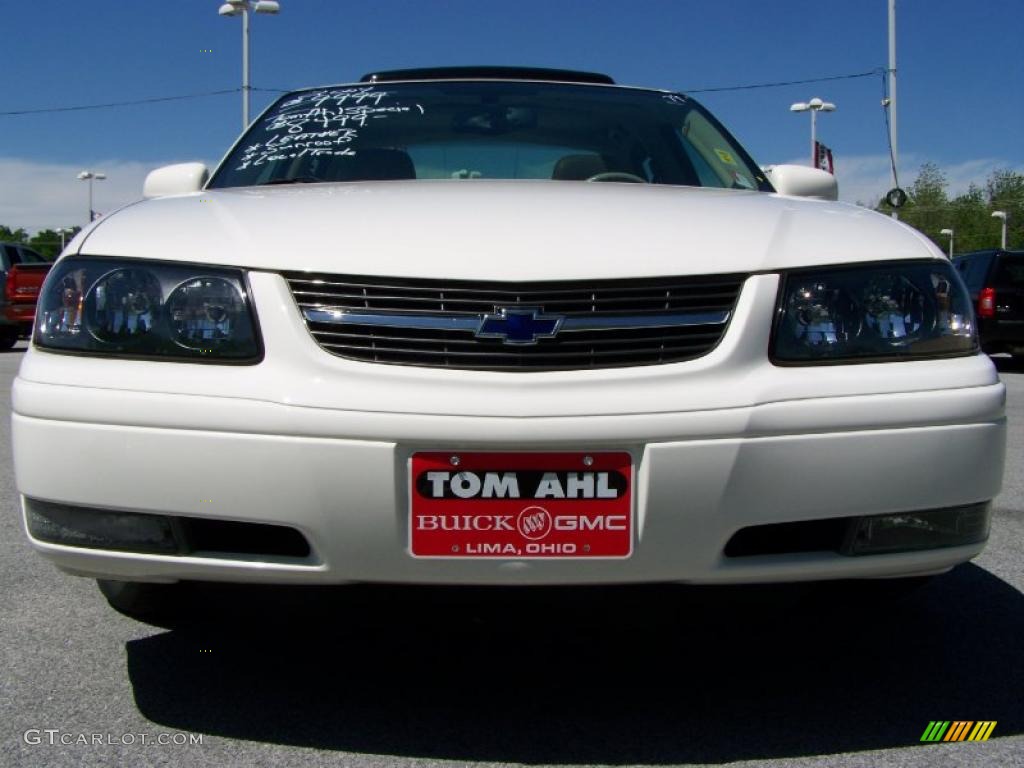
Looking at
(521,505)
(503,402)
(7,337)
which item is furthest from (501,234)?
(7,337)

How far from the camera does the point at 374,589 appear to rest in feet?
8.19

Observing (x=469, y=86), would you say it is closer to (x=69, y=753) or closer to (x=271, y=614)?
(x=271, y=614)

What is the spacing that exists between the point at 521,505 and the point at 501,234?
511 millimetres

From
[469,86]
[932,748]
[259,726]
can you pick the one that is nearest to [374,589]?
[259,726]

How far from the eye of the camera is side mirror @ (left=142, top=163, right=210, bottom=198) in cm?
327

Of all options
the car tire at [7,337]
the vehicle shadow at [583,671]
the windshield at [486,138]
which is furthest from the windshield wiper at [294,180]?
the car tire at [7,337]

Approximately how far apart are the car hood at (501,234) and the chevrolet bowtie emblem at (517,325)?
0.06 m

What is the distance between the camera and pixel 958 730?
229 centimetres

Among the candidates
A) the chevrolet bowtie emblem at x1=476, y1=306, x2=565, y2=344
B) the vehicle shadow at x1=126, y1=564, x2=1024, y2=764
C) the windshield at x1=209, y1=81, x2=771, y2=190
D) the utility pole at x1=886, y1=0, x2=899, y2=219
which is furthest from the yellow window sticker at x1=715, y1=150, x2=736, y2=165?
the utility pole at x1=886, y1=0, x2=899, y2=219

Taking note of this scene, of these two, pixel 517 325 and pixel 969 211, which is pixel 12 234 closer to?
pixel 969 211

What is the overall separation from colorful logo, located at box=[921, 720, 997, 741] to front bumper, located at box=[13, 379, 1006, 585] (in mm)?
357

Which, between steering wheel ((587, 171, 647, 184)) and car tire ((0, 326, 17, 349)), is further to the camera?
car tire ((0, 326, 17, 349))

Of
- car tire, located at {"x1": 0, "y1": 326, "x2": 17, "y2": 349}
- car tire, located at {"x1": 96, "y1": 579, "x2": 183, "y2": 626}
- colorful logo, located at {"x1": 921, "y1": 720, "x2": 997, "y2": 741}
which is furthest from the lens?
car tire, located at {"x1": 0, "y1": 326, "x2": 17, "y2": 349}

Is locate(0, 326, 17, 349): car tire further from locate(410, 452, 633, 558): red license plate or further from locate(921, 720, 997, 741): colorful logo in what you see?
locate(921, 720, 997, 741): colorful logo
